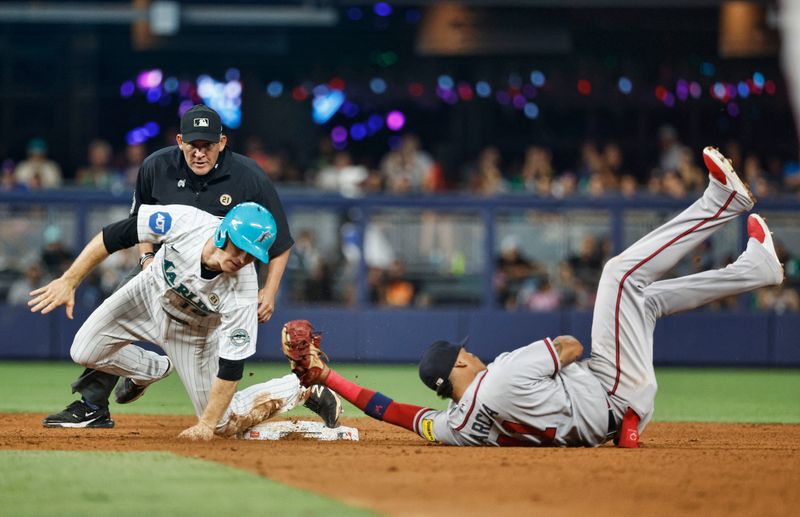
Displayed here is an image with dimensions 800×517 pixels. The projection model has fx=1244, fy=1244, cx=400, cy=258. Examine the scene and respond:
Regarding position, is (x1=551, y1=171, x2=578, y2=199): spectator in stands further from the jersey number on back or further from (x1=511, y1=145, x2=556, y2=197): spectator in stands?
the jersey number on back

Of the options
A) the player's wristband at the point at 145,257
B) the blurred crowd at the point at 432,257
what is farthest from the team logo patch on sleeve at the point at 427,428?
the blurred crowd at the point at 432,257

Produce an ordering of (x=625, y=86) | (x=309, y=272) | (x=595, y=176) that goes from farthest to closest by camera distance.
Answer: (x=625, y=86)
(x=595, y=176)
(x=309, y=272)

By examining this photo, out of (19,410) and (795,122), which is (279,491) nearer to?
(19,410)

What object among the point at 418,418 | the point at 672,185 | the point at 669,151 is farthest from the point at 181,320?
the point at 669,151

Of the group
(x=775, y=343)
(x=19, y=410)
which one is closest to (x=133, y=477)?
(x=19, y=410)

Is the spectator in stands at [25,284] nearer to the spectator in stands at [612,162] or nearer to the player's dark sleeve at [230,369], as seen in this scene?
the spectator in stands at [612,162]

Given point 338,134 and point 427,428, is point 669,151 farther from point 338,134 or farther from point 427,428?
point 427,428

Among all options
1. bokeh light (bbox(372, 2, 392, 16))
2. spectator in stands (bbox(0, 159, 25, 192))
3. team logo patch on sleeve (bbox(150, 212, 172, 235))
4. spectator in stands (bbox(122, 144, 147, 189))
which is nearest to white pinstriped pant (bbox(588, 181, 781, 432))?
team logo patch on sleeve (bbox(150, 212, 172, 235))
